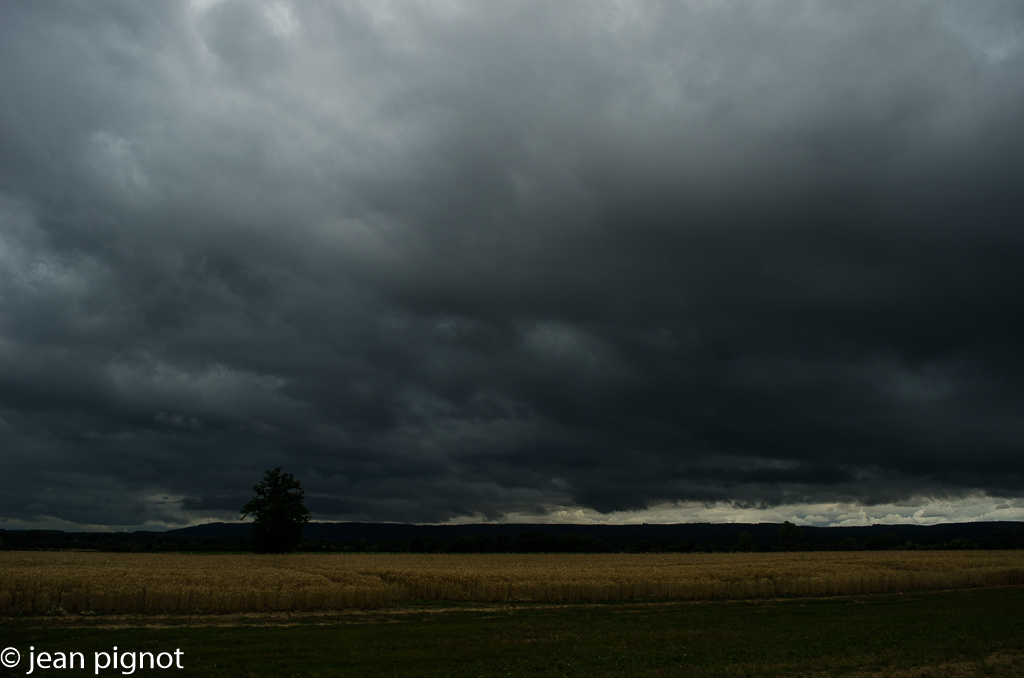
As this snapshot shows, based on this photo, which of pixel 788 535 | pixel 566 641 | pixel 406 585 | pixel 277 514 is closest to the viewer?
pixel 566 641

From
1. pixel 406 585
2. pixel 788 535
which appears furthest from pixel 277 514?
pixel 788 535

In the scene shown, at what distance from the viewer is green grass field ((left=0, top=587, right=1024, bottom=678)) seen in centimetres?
1620

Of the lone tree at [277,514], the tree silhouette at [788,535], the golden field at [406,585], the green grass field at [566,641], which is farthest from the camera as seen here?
the tree silhouette at [788,535]

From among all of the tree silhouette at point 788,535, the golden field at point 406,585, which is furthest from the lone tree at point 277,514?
the tree silhouette at point 788,535

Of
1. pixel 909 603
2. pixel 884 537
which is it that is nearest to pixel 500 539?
pixel 884 537

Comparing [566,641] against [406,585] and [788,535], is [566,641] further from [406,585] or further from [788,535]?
[788,535]

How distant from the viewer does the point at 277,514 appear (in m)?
91.6

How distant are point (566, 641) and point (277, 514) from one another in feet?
269

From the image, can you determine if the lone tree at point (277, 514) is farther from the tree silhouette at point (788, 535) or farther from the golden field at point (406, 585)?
the tree silhouette at point (788, 535)

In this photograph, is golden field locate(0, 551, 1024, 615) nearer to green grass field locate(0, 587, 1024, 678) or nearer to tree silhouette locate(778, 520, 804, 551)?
green grass field locate(0, 587, 1024, 678)

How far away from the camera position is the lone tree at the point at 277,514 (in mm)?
90562

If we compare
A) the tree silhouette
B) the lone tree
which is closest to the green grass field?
the lone tree

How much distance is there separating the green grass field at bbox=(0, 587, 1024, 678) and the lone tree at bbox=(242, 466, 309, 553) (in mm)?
68997

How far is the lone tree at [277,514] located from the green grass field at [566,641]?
69.0 metres
